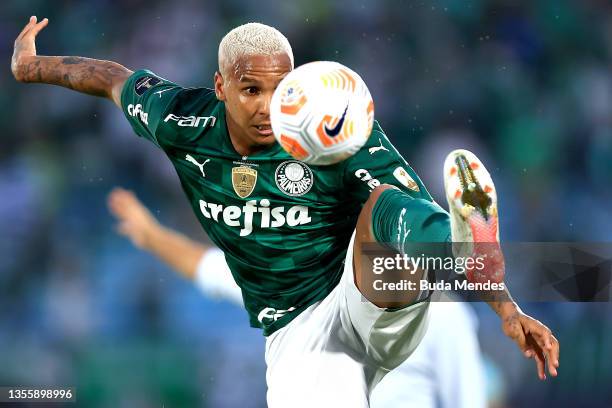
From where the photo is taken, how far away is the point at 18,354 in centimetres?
598

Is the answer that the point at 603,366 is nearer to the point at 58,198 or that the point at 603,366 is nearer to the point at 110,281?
the point at 110,281

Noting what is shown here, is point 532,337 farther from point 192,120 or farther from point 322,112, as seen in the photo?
point 192,120

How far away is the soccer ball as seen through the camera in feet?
9.80

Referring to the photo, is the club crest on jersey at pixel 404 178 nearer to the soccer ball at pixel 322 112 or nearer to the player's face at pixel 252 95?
the soccer ball at pixel 322 112

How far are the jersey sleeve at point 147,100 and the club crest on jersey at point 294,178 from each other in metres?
0.62

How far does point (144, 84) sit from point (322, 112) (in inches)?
53.2

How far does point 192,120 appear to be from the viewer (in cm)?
380

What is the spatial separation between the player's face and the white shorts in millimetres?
663

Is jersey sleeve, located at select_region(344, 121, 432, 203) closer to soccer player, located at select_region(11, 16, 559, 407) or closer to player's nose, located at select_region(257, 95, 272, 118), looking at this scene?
soccer player, located at select_region(11, 16, 559, 407)

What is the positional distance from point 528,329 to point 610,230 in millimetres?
3098

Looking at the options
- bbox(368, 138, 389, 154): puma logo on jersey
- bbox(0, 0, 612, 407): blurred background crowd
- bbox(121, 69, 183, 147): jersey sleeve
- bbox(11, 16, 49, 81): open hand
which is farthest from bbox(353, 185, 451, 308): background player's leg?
bbox(0, 0, 612, 407): blurred background crowd

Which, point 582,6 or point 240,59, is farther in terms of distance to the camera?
point 582,6

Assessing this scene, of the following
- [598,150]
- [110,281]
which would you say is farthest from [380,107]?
[110,281]

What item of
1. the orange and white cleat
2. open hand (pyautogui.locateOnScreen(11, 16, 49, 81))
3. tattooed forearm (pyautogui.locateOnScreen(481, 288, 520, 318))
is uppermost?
open hand (pyautogui.locateOnScreen(11, 16, 49, 81))
